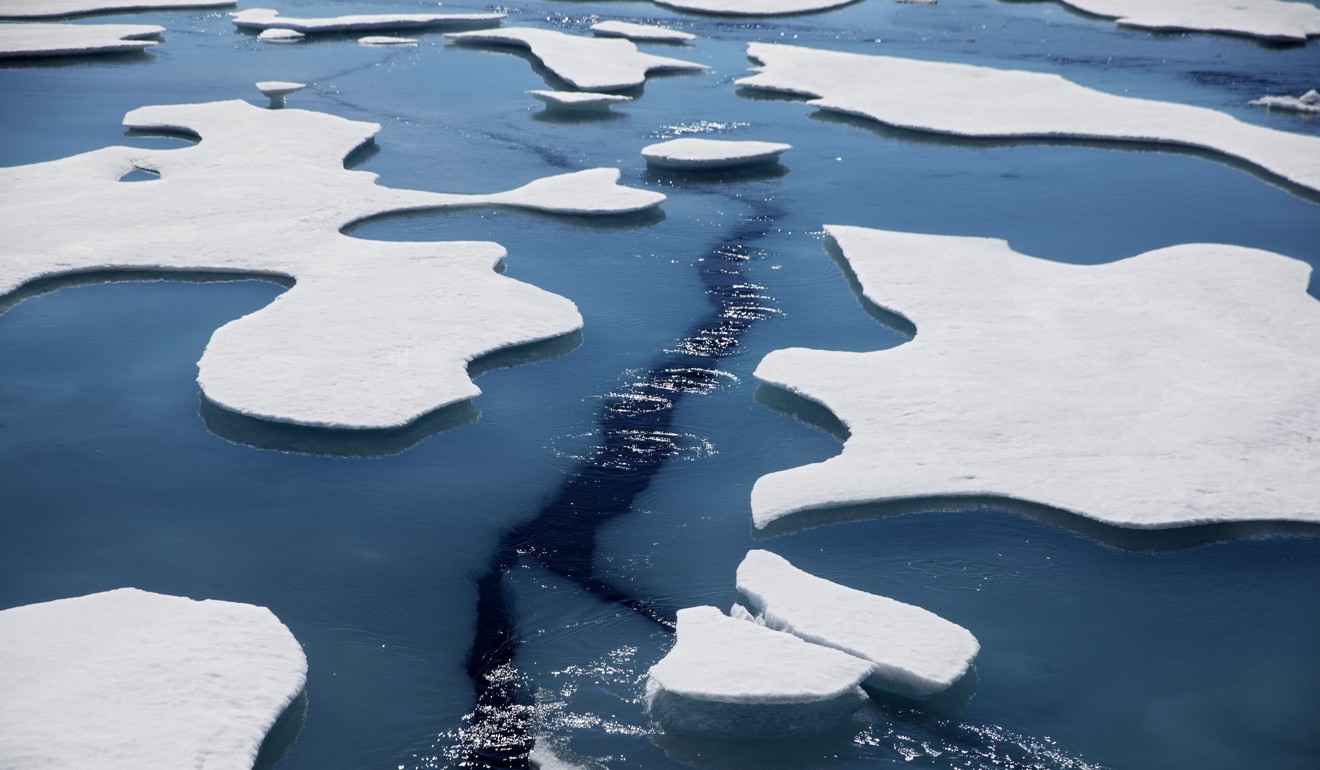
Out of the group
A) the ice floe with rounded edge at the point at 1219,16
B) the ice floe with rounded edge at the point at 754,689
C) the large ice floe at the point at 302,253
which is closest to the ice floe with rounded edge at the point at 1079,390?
the ice floe with rounded edge at the point at 754,689

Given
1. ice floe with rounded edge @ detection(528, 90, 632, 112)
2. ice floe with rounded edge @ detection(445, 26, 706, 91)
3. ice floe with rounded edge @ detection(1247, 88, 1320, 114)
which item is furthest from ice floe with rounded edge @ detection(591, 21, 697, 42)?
ice floe with rounded edge @ detection(1247, 88, 1320, 114)

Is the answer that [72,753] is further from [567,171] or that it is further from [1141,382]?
[567,171]

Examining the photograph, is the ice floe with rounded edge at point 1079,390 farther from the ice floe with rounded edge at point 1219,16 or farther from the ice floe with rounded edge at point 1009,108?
the ice floe with rounded edge at point 1219,16

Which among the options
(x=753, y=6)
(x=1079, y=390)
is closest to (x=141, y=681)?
→ (x=1079, y=390)

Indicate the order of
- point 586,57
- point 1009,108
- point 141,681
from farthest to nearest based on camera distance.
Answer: point 586,57
point 1009,108
point 141,681

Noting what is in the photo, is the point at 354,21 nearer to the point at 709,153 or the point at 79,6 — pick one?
the point at 79,6

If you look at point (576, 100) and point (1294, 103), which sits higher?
point (1294, 103)
